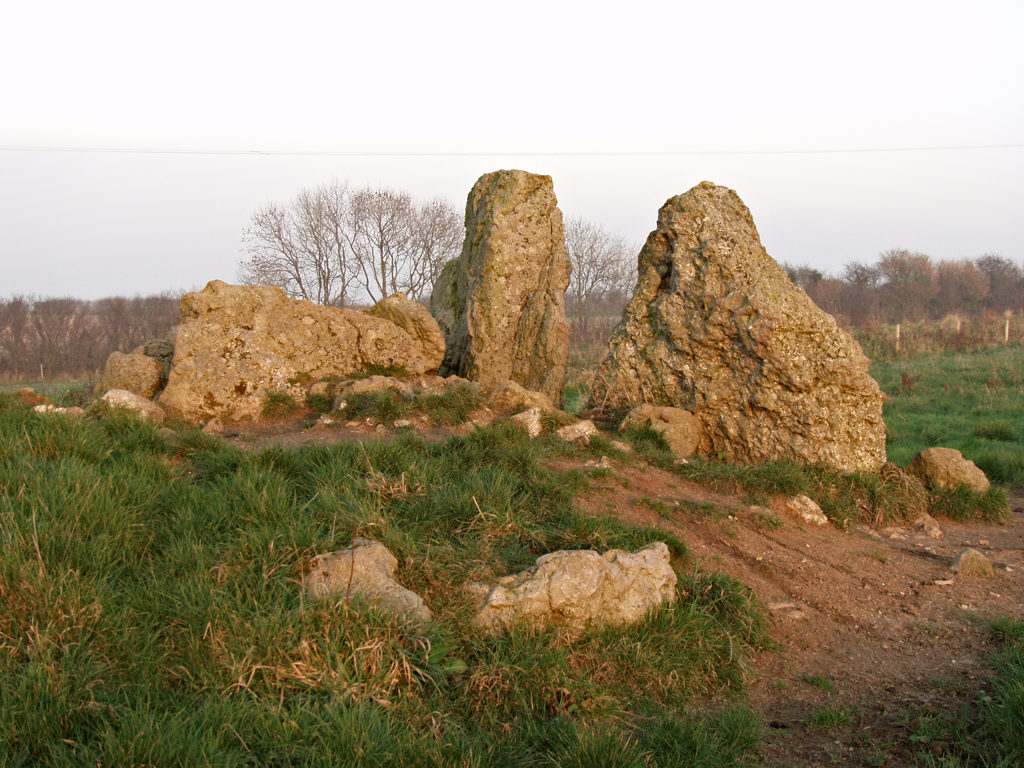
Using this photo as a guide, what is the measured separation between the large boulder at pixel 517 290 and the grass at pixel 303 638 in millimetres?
4565

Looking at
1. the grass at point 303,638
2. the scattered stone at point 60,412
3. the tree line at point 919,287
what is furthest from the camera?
the tree line at point 919,287

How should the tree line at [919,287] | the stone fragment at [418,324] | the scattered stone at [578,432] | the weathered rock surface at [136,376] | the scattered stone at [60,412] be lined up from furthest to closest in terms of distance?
the tree line at [919,287], the stone fragment at [418,324], the weathered rock surface at [136,376], the scattered stone at [578,432], the scattered stone at [60,412]

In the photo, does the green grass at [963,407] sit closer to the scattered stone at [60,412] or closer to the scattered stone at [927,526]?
the scattered stone at [927,526]

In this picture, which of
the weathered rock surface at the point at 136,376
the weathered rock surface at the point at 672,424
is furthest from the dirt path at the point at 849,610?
the weathered rock surface at the point at 136,376

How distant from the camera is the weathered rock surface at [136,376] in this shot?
7480mm

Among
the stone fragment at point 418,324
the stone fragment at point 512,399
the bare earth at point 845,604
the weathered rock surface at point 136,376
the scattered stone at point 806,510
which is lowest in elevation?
the bare earth at point 845,604

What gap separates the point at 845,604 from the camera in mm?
4598

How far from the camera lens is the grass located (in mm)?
2664

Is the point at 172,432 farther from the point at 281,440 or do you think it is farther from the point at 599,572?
the point at 599,572

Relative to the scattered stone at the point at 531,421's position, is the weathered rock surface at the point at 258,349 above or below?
above

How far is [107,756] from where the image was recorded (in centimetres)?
242

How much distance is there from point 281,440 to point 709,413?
3993 millimetres

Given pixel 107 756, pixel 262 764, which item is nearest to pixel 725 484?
pixel 262 764

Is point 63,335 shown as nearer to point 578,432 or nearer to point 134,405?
point 134,405
